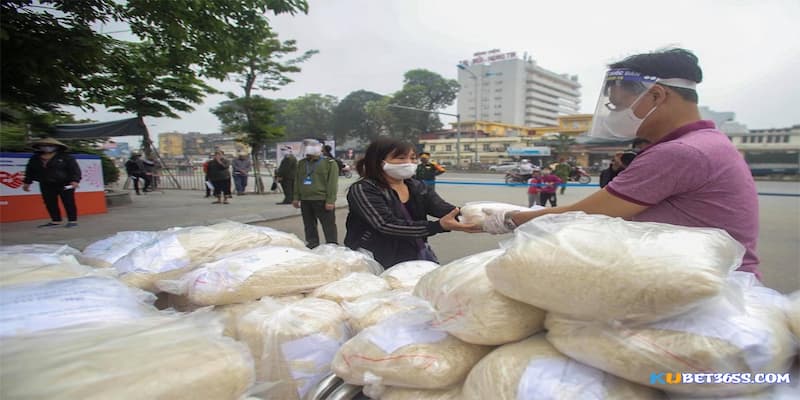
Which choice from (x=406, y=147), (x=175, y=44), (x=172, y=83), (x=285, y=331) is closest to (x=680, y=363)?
(x=285, y=331)

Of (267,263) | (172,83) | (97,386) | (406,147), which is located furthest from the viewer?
(172,83)

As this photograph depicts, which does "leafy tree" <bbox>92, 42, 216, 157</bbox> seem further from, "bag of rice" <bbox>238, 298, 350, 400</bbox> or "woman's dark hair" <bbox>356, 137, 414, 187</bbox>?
"bag of rice" <bbox>238, 298, 350, 400</bbox>

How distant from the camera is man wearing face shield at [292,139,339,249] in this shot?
528cm

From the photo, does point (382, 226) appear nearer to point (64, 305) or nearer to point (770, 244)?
point (64, 305)

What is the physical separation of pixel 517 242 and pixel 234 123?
14.5 metres

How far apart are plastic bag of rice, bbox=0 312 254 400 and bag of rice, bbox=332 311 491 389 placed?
9.9 inches

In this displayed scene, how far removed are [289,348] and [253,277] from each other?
32 centimetres

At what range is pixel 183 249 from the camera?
1.53 m

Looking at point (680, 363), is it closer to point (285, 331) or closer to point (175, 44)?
point (285, 331)

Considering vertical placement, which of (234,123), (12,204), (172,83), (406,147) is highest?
(172,83)

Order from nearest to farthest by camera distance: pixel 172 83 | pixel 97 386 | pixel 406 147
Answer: pixel 97 386 < pixel 406 147 < pixel 172 83

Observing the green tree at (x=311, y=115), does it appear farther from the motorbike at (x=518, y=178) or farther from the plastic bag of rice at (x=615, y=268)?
the plastic bag of rice at (x=615, y=268)

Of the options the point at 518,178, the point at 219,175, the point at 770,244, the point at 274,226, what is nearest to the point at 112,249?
the point at 274,226

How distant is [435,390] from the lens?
903mm
